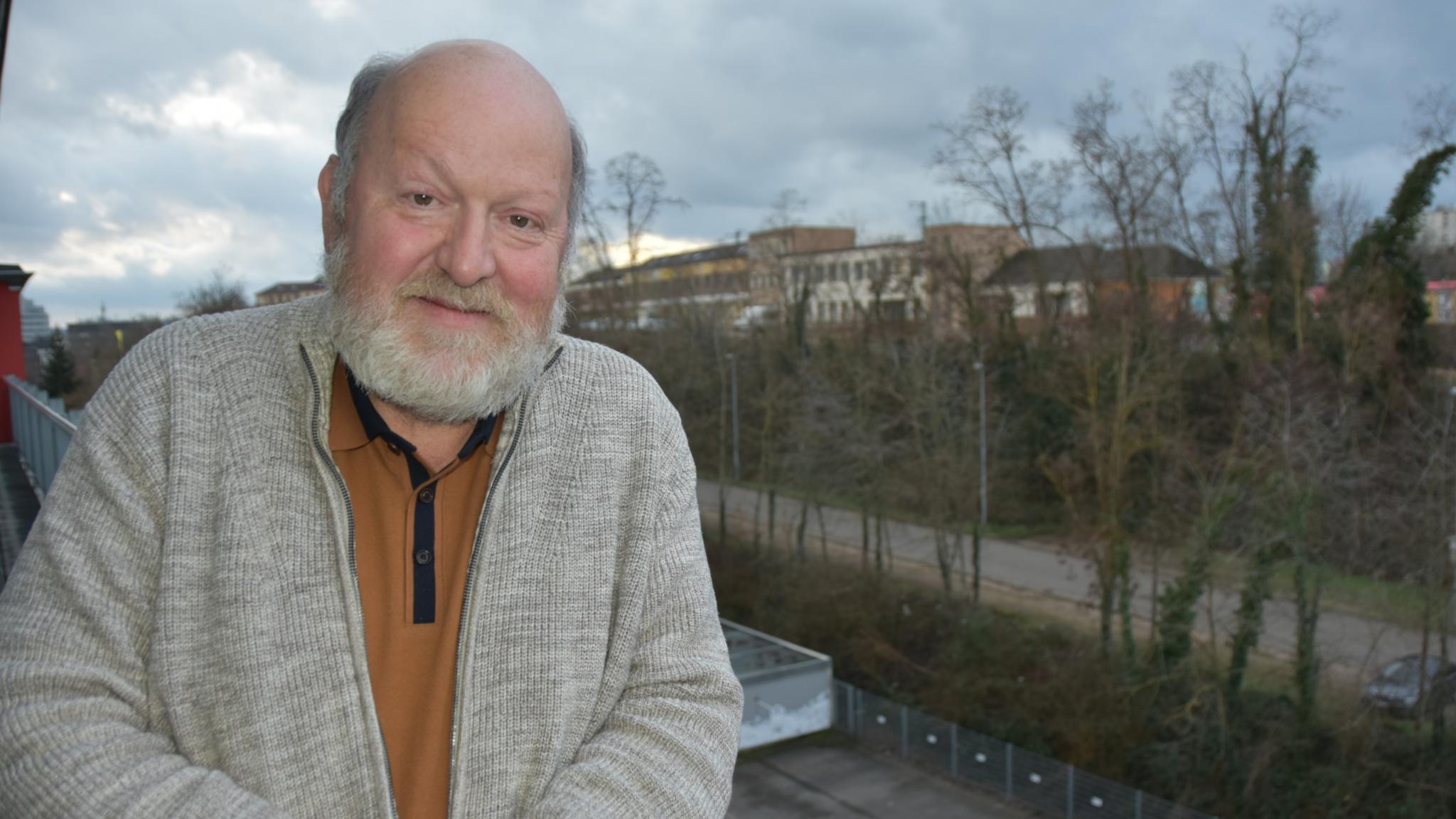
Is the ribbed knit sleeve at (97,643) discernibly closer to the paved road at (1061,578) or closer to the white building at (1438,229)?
the paved road at (1061,578)

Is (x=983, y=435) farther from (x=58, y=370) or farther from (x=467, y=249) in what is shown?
(x=467, y=249)

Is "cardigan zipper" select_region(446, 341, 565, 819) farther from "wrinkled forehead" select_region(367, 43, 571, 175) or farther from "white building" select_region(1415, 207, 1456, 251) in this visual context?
"white building" select_region(1415, 207, 1456, 251)

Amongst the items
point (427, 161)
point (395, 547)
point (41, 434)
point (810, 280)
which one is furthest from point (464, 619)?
point (810, 280)

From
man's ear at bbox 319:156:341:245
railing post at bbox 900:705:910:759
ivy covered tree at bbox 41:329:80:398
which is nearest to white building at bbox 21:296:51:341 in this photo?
ivy covered tree at bbox 41:329:80:398

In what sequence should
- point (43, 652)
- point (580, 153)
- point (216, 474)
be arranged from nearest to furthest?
point (43, 652)
point (216, 474)
point (580, 153)

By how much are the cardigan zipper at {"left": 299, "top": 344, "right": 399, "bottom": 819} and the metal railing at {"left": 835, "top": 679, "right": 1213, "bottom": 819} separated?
14868 mm

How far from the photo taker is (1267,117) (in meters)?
23.2

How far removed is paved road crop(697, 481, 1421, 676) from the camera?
14.2m

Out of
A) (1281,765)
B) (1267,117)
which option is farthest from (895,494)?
(1267,117)

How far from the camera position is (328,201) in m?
1.47

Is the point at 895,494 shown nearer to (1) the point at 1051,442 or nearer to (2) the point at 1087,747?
(1) the point at 1051,442

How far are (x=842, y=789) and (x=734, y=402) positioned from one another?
10447 millimetres

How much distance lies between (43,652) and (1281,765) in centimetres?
1559

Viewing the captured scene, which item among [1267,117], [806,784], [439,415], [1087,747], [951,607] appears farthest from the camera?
[1267,117]
